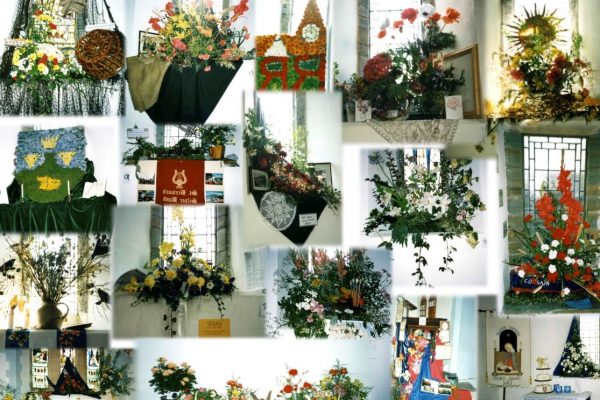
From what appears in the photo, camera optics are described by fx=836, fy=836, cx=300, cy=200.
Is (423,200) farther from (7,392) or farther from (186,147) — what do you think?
(7,392)

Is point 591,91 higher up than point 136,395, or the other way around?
point 591,91

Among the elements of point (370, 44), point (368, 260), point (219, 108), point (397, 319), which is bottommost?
point (397, 319)

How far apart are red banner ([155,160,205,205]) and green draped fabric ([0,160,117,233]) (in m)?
0.47

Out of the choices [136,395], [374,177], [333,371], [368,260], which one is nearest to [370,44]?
[374,177]

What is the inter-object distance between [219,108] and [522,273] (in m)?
3.19

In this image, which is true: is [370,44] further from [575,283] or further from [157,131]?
[575,283]

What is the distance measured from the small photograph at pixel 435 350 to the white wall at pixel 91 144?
9.96ft

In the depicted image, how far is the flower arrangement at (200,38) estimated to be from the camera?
306 inches

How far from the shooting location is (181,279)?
7684mm

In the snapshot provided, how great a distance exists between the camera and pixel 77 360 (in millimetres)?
7832

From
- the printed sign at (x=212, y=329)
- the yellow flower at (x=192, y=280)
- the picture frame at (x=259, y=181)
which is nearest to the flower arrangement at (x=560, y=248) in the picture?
the picture frame at (x=259, y=181)

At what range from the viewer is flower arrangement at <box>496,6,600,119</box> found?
7820mm

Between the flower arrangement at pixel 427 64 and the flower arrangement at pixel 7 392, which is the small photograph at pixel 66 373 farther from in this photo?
the flower arrangement at pixel 427 64

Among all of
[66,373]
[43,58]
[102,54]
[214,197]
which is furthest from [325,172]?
[66,373]
